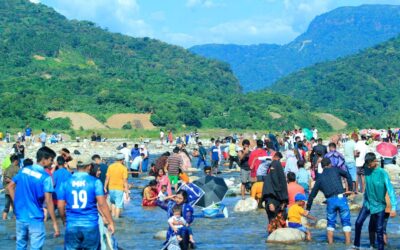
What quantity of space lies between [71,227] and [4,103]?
73.0 metres

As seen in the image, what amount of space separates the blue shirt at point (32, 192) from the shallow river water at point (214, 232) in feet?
11.9

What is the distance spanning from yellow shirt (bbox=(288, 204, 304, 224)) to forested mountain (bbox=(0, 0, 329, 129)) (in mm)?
64287

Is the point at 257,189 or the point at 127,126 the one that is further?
the point at 127,126

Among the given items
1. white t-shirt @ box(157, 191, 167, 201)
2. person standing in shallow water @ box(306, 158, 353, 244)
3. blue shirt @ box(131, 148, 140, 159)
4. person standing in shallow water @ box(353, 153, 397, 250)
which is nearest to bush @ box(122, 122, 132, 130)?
blue shirt @ box(131, 148, 140, 159)

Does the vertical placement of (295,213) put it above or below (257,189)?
below

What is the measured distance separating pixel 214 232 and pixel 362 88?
11923cm

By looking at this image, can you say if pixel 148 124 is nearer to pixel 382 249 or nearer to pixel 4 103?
pixel 4 103

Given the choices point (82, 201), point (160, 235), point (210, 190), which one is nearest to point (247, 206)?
point (210, 190)

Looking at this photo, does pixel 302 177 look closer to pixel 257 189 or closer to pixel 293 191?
pixel 257 189

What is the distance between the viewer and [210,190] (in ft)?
52.3

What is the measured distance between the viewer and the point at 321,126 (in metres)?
105

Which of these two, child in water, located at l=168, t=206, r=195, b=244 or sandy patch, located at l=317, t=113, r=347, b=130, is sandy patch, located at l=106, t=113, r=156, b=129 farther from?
child in water, located at l=168, t=206, r=195, b=244

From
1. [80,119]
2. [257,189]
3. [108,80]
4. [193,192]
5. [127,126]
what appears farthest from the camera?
[108,80]

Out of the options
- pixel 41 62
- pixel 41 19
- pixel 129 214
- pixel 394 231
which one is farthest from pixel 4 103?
pixel 41 19
